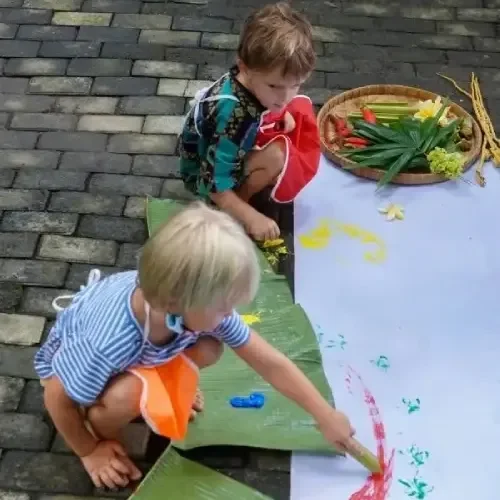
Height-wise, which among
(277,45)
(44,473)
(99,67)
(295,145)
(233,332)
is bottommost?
(44,473)

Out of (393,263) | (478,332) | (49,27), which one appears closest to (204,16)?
(49,27)

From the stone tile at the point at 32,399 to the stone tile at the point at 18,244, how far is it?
0.33 meters

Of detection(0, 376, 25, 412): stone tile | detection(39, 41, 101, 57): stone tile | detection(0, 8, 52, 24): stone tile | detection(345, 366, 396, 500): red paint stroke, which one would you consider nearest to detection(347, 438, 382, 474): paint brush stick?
detection(345, 366, 396, 500): red paint stroke

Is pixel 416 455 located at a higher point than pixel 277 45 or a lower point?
lower

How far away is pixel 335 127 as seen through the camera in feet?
6.46

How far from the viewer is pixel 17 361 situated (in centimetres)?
147

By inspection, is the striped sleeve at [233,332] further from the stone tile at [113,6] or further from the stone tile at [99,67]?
the stone tile at [113,6]

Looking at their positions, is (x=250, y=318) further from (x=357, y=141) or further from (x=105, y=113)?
(x=105, y=113)

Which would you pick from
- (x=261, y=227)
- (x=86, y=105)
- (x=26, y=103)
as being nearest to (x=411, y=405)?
(x=261, y=227)

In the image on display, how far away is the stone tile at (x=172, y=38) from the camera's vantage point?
2223 mm

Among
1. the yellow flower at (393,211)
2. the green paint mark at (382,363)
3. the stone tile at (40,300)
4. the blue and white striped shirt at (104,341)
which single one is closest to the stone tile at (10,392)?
the stone tile at (40,300)

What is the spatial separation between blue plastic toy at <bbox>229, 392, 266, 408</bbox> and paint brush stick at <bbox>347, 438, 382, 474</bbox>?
190 mm

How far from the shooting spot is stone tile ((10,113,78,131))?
1963mm

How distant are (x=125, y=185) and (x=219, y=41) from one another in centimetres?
63
